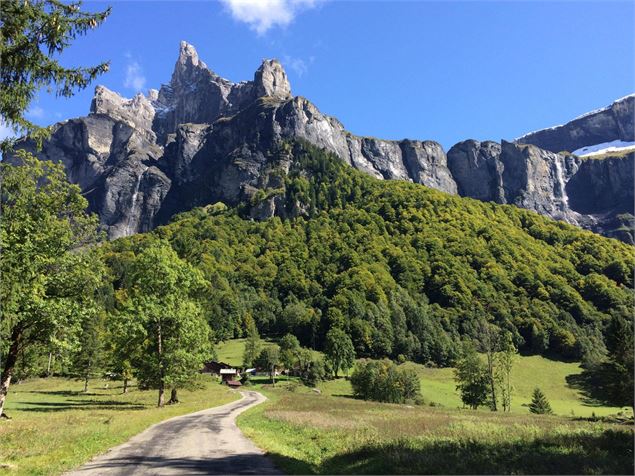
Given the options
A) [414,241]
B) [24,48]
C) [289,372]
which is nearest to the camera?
[24,48]

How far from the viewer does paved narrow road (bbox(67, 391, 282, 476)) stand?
13152 millimetres

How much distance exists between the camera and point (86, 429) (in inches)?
806

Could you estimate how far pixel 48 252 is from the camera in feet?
73.8

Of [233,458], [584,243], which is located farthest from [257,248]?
[233,458]

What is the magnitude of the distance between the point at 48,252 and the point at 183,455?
44.6 ft

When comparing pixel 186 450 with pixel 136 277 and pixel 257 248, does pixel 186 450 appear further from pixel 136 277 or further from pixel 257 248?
pixel 257 248

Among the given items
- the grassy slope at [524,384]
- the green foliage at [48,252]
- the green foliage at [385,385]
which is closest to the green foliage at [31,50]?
the green foliage at [48,252]

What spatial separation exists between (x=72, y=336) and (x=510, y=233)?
20472cm

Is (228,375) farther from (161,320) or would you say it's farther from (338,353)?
(161,320)

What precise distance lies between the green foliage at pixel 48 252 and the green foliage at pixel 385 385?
182 ft

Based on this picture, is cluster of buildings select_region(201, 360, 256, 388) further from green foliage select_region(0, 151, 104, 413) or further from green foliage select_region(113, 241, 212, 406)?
green foliage select_region(0, 151, 104, 413)

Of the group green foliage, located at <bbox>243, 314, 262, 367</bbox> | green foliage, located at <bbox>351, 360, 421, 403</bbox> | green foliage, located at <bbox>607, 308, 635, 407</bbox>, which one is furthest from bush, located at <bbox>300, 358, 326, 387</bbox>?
green foliage, located at <bbox>607, 308, 635, 407</bbox>

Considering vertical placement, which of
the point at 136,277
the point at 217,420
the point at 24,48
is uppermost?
the point at 24,48

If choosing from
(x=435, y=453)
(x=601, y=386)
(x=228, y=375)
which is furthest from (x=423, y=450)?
(x=228, y=375)
